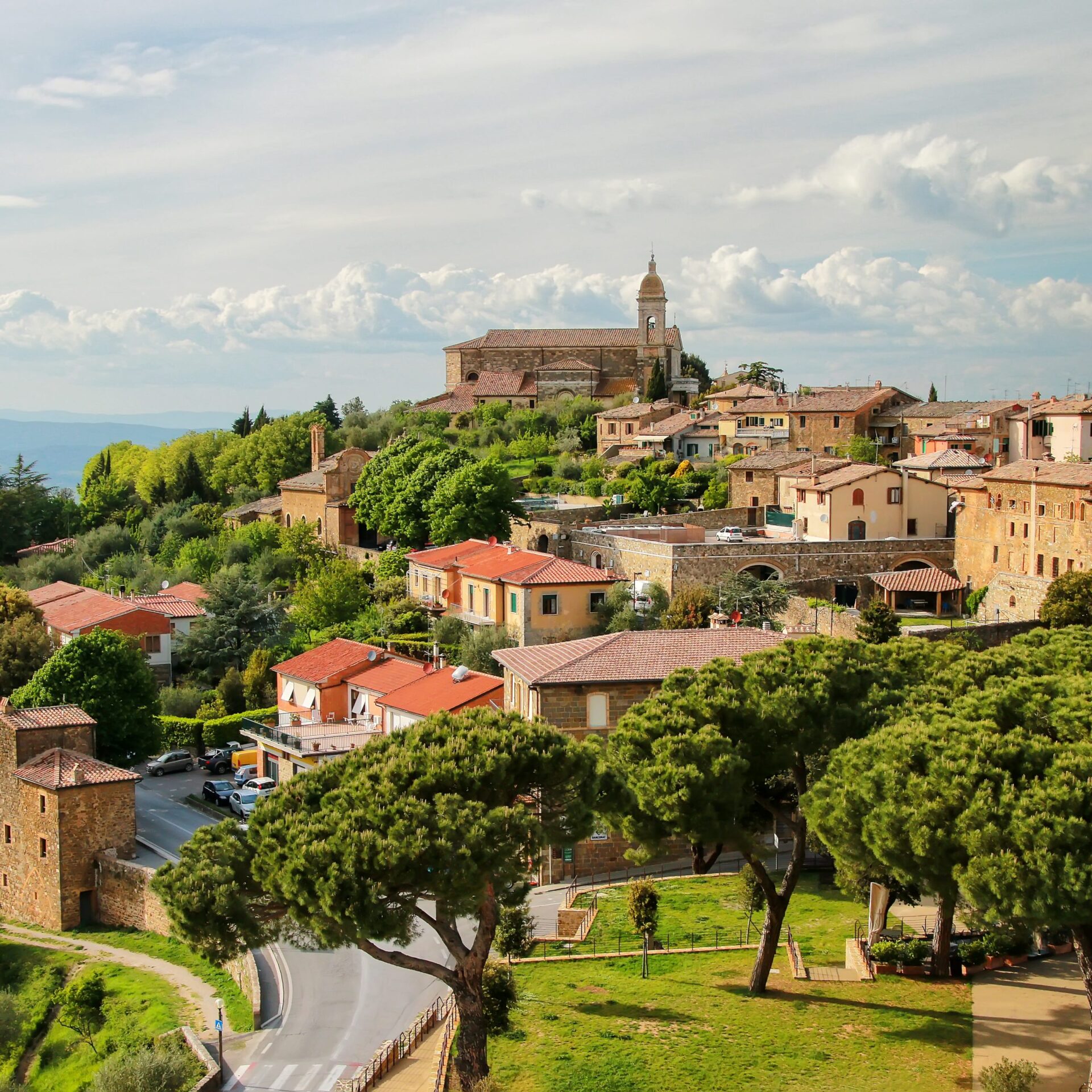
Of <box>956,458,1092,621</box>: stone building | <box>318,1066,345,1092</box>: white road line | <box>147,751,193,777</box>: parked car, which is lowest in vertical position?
<box>147,751,193,777</box>: parked car

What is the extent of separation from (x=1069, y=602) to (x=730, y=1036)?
70.6 ft

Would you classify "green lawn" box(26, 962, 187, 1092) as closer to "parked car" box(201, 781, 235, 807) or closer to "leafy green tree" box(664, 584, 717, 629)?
"parked car" box(201, 781, 235, 807)

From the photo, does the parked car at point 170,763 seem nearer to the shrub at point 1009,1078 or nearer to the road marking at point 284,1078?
the road marking at point 284,1078

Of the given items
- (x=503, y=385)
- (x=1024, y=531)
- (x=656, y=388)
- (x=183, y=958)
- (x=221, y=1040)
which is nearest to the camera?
(x=221, y=1040)

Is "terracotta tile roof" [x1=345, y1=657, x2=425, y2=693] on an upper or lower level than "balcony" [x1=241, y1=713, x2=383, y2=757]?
upper

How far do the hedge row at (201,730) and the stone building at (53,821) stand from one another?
10.3 meters

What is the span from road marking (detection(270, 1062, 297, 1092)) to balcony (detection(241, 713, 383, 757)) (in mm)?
14124

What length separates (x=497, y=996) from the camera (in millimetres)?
19594

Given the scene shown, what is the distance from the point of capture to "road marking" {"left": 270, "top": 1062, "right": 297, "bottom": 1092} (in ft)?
70.0

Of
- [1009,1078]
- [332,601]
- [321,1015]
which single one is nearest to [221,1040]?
[321,1015]

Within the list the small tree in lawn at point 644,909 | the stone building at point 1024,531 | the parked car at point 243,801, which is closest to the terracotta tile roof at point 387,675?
the parked car at point 243,801

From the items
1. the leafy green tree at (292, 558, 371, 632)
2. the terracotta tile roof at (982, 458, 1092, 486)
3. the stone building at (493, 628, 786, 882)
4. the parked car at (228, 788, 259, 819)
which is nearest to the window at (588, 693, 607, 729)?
the stone building at (493, 628, 786, 882)

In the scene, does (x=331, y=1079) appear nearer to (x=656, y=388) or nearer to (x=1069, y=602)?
(x=1069, y=602)

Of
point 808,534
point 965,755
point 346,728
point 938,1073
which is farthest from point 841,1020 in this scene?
point 808,534
